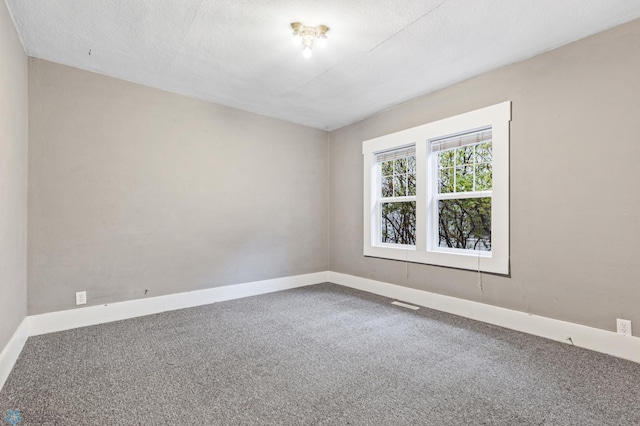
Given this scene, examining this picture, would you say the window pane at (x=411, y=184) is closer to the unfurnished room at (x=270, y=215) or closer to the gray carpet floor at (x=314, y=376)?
the unfurnished room at (x=270, y=215)

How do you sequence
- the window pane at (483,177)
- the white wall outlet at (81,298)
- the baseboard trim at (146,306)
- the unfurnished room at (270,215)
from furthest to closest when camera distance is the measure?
the window pane at (483,177) < the white wall outlet at (81,298) < the baseboard trim at (146,306) < the unfurnished room at (270,215)

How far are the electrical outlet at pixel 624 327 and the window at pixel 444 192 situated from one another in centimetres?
86

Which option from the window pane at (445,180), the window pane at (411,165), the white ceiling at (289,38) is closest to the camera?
the white ceiling at (289,38)

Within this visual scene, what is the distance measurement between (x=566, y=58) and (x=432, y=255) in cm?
214

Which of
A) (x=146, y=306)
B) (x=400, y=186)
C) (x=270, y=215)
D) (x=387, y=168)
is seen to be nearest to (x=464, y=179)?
(x=400, y=186)

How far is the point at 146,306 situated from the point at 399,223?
3.16m

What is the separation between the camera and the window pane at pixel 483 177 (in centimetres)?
323

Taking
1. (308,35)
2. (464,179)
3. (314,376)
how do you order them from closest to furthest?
1. (314,376)
2. (308,35)
3. (464,179)

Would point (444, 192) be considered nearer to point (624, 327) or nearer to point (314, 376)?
point (624, 327)

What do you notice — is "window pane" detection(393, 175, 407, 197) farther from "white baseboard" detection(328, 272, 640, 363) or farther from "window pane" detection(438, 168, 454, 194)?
"white baseboard" detection(328, 272, 640, 363)

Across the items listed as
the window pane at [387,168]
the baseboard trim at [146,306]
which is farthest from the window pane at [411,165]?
the baseboard trim at [146,306]

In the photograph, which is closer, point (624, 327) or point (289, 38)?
point (624, 327)

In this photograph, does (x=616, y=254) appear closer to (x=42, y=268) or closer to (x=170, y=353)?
(x=170, y=353)

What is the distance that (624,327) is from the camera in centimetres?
229
